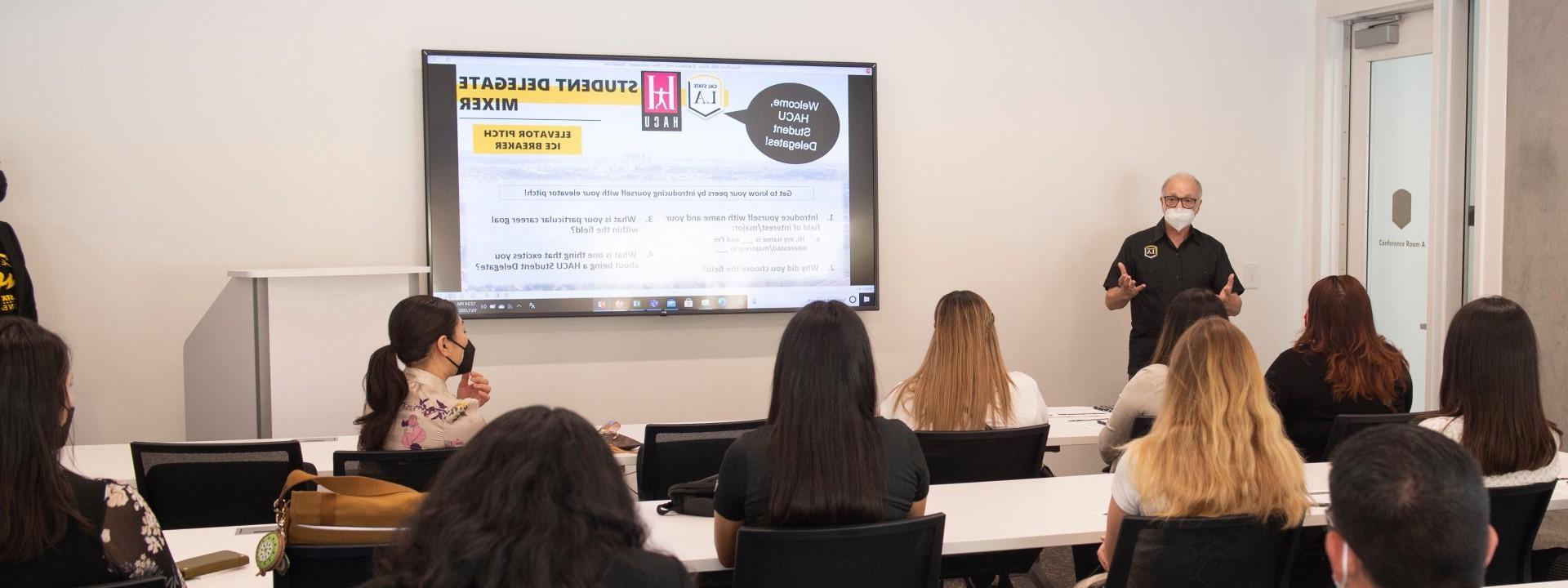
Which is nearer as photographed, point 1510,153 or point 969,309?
point 969,309

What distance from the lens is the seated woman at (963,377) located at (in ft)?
11.3

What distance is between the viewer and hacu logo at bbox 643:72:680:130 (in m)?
5.37

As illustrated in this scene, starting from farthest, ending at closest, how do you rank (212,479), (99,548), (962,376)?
(962,376), (212,479), (99,548)

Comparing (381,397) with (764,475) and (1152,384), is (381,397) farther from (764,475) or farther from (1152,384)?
(1152,384)

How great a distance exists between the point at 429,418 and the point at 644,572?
1868 mm

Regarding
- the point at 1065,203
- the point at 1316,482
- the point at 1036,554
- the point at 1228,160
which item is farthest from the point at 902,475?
the point at 1228,160

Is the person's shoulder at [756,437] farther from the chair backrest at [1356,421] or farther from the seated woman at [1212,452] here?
the chair backrest at [1356,421]

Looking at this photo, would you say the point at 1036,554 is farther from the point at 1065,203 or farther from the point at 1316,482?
the point at 1065,203

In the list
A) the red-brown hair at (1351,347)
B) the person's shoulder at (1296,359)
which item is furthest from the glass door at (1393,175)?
the person's shoulder at (1296,359)

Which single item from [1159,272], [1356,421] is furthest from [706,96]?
[1356,421]

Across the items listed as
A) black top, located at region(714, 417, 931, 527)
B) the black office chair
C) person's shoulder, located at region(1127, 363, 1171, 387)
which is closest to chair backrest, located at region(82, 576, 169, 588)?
black top, located at region(714, 417, 931, 527)

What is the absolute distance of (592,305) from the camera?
17.7 ft

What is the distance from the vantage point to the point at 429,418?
10.4 feet

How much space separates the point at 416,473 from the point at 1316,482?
235 centimetres
